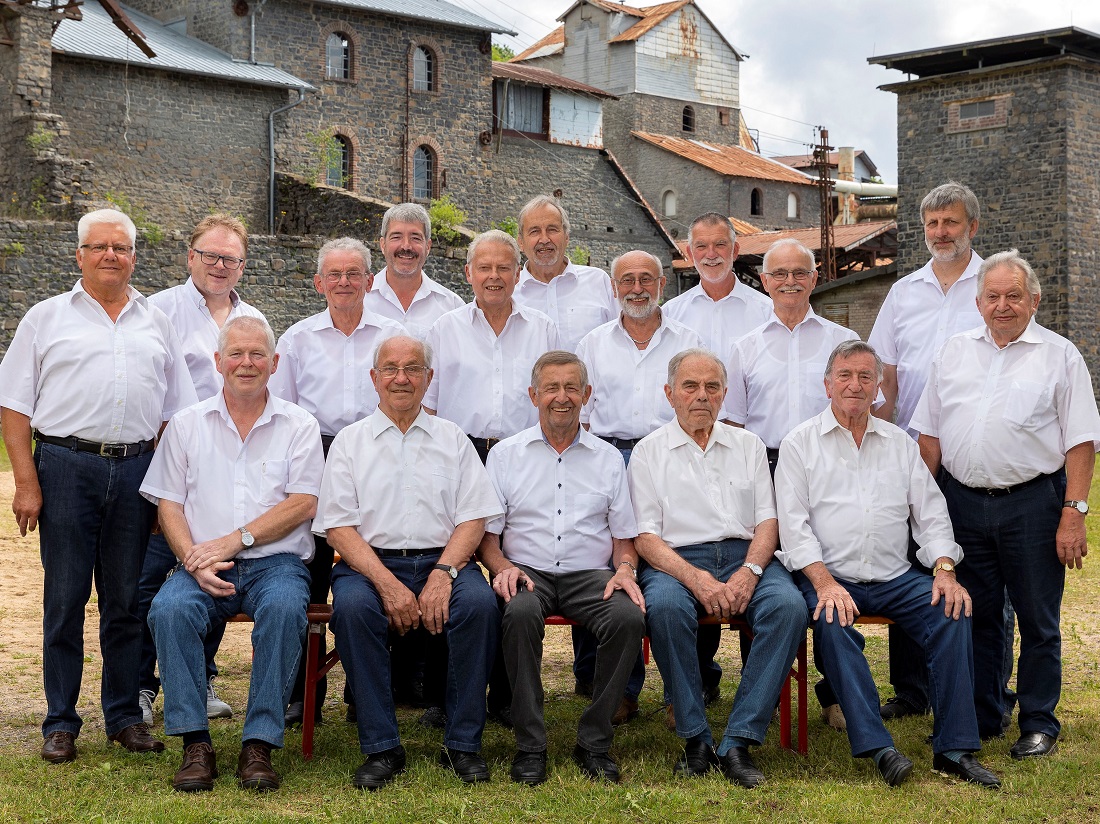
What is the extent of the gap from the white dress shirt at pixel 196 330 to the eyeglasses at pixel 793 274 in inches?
96.2

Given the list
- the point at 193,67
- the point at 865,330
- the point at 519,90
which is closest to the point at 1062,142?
the point at 865,330

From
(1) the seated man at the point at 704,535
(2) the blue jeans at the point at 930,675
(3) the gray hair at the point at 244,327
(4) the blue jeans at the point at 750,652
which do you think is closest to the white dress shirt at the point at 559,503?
(1) the seated man at the point at 704,535

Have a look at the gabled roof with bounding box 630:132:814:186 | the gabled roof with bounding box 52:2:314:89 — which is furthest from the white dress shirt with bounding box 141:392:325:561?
the gabled roof with bounding box 630:132:814:186

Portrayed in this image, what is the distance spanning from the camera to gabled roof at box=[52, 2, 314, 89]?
24797 mm

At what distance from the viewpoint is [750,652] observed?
489cm

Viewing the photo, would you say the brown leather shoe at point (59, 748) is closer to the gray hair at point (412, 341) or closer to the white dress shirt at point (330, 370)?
the white dress shirt at point (330, 370)

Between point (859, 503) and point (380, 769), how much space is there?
2188mm

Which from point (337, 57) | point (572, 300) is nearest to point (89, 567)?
point (572, 300)

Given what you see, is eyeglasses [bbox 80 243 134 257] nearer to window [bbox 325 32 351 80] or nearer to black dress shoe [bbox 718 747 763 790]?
black dress shoe [bbox 718 747 763 790]

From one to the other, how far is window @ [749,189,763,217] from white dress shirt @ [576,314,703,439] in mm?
35113

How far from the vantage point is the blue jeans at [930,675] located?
478 cm

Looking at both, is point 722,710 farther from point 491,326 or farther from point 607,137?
point 607,137

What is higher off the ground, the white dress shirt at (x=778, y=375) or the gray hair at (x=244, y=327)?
the gray hair at (x=244, y=327)

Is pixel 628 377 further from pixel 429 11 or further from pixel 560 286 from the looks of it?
pixel 429 11
